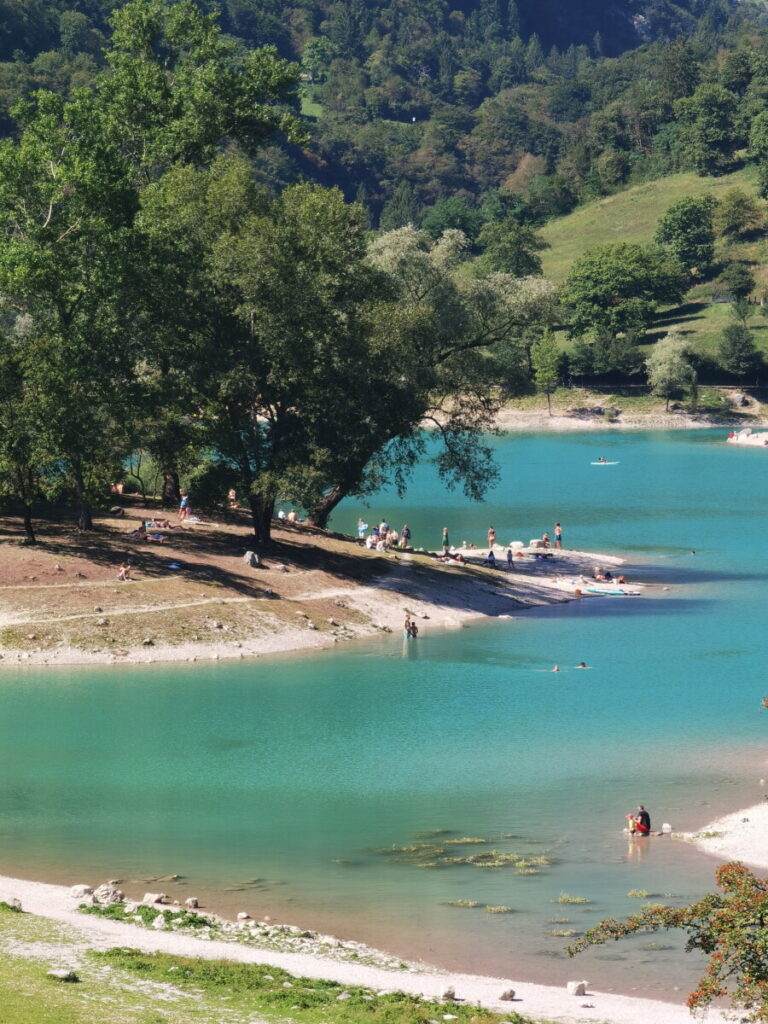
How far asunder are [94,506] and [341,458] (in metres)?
13.4

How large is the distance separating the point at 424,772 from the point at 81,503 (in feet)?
96.5

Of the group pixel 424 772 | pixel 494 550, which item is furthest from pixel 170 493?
pixel 424 772

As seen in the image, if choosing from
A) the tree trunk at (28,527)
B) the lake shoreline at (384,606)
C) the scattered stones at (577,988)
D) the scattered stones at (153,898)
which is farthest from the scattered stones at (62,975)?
the tree trunk at (28,527)

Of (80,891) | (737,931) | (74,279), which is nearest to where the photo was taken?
(737,931)

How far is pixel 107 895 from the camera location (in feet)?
122

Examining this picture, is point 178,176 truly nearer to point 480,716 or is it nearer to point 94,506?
point 94,506

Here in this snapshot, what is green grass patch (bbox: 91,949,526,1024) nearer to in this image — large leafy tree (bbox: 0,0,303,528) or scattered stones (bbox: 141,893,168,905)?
scattered stones (bbox: 141,893,168,905)

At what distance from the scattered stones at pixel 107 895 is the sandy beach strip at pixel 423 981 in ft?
4.48

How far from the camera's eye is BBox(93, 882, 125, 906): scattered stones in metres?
37.0

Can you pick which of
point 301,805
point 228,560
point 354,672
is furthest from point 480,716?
point 228,560

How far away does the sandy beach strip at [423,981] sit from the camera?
30.6 metres

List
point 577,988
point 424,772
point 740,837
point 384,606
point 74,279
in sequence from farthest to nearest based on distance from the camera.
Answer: point 384,606 < point 74,279 < point 424,772 < point 740,837 < point 577,988

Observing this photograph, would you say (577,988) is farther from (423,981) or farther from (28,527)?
(28,527)

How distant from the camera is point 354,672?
2554 inches
